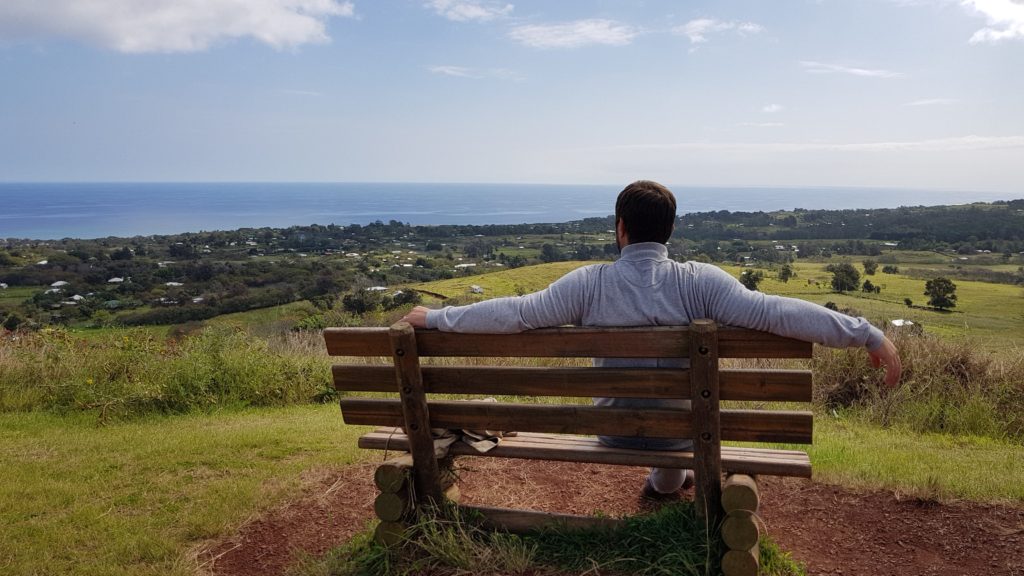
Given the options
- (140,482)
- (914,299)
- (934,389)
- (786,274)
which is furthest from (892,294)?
(140,482)

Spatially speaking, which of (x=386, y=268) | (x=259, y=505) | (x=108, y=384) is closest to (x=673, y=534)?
(x=259, y=505)

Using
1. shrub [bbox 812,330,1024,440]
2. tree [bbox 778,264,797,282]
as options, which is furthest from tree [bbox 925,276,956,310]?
shrub [bbox 812,330,1024,440]

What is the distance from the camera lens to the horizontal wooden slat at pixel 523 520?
3.52 meters

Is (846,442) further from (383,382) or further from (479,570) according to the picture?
(383,382)

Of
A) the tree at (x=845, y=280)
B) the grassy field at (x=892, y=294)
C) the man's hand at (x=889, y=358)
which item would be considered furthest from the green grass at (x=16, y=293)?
the man's hand at (x=889, y=358)

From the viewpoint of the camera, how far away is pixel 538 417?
11.0ft

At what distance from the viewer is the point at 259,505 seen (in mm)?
4680

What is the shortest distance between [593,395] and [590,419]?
0.67ft

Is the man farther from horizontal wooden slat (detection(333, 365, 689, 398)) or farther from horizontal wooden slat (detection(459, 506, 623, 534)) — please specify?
horizontal wooden slat (detection(459, 506, 623, 534))

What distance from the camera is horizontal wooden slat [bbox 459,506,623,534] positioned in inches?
138

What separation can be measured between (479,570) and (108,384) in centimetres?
706

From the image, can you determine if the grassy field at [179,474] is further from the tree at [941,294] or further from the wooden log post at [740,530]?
the tree at [941,294]

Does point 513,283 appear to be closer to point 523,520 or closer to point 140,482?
point 140,482

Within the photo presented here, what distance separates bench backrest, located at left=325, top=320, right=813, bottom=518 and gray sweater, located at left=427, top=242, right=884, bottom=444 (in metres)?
0.09
